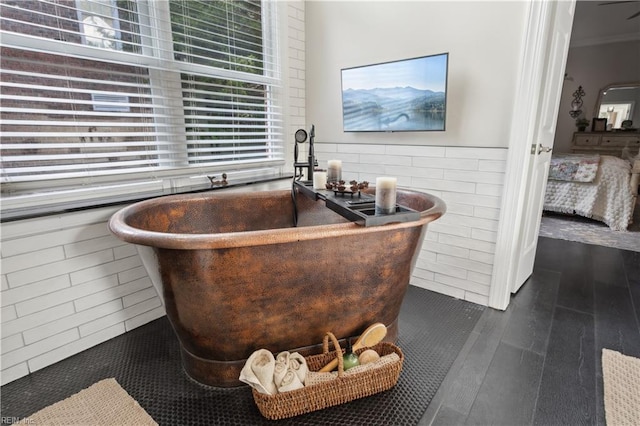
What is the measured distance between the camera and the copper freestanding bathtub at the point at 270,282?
124 cm

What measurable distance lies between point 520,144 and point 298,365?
66.9 inches

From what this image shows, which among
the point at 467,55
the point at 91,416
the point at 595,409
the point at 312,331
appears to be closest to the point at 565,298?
the point at 595,409

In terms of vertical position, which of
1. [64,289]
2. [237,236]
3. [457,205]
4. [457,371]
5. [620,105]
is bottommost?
[457,371]

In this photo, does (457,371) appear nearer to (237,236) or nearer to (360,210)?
(360,210)

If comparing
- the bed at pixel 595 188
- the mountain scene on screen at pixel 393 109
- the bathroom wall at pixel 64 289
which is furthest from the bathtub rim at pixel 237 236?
the bed at pixel 595 188

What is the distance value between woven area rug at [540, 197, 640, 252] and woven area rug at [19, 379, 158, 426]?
155 inches

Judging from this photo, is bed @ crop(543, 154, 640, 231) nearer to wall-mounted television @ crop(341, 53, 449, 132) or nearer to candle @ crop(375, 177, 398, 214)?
wall-mounted television @ crop(341, 53, 449, 132)

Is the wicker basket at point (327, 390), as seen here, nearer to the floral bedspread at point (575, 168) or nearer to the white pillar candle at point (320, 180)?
the white pillar candle at point (320, 180)

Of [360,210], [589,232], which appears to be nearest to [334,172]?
[360,210]

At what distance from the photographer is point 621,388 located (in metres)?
1.49

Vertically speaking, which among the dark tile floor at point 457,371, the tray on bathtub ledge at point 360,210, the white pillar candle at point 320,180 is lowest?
the dark tile floor at point 457,371

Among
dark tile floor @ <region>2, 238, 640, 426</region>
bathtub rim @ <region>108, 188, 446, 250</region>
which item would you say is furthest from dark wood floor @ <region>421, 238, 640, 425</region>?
bathtub rim @ <region>108, 188, 446, 250</region>

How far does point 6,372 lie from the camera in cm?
153

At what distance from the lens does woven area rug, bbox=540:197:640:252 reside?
340 centimetres
